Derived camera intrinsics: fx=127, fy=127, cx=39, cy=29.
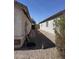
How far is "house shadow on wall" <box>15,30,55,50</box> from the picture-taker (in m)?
2.13

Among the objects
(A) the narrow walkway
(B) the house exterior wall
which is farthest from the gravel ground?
(B) the house exterior wall

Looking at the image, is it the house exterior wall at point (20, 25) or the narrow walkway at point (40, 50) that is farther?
the narrow walkway at point (40, 50)

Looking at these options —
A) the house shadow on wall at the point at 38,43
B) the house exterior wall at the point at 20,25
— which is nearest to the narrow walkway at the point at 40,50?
the house shadow on wall at the point at 38,43

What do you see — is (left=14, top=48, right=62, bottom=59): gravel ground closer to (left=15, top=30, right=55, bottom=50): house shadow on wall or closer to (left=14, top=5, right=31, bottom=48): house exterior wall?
(left=15, top=30, right=55, bottom=50): house shadow on wall

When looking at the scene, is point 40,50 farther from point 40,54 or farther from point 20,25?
point 20,25

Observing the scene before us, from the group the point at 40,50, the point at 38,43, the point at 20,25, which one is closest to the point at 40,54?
the point at 40,50

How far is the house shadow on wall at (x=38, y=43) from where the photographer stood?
2.13 m

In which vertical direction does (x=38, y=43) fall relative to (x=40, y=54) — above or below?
above

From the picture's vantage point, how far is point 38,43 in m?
2.22

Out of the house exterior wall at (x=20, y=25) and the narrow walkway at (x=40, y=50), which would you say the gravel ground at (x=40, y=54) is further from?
the house exterior wall at (x=20, y=25)

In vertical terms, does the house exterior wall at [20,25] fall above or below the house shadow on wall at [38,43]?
above

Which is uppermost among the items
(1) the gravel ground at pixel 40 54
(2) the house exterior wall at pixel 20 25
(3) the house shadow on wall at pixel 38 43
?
(2) the house exterior wall at pixel 20 25
